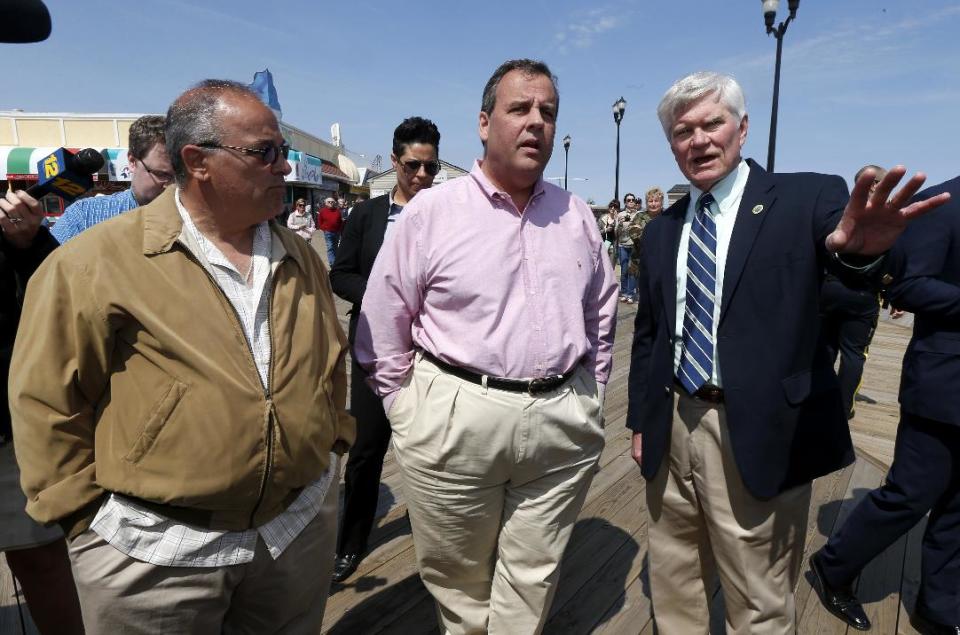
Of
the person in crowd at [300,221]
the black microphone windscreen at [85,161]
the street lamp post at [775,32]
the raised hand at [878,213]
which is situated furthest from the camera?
the person in crowd at [300,221]

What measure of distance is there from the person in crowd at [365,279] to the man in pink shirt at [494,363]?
665 millimetres

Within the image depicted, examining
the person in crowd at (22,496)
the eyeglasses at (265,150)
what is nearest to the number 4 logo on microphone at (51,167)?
the person in crowd at (22,496)

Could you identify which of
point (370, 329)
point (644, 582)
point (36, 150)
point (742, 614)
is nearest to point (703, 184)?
point (370, 329)

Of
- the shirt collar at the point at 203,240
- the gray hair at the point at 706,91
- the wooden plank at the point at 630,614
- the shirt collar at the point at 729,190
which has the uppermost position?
the gray hair at the point at 706,91

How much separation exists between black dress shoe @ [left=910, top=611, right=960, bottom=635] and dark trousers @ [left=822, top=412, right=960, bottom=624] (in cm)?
3

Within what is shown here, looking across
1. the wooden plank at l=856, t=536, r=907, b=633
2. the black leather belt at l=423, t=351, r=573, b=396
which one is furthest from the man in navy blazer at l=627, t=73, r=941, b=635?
the wooden plank at l=856, t=536, r=907, b=633

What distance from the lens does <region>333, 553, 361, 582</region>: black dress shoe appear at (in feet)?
8.79

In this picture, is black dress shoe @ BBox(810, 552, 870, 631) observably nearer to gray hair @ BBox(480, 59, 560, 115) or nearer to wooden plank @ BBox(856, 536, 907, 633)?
wooden plank @ BBox(856, 536, 907, 633)

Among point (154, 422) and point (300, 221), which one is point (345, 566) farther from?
point (300, 221)

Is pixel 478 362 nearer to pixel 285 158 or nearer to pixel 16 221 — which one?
pixel 285 158

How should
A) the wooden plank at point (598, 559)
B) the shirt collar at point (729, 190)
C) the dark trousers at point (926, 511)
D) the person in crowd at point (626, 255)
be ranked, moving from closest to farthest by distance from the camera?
the shirt collar at point (729, 190), the dark trousers at point (926, 511), the wooden plank at point (598, 559), the person in crowd at point (626, 255)

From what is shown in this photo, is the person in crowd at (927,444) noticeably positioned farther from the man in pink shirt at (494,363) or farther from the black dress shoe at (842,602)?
the man in pink shirt at (494,363)

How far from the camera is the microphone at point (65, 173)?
1.77m

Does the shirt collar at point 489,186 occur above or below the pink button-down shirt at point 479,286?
above
